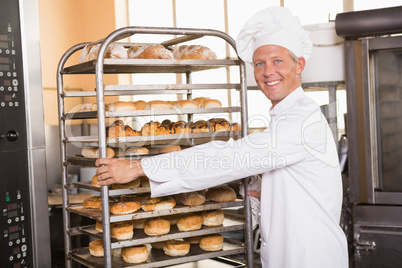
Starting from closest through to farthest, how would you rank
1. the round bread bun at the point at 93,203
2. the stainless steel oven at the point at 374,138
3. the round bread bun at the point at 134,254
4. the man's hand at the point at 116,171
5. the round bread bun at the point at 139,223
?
the man's hand at the point at 116,171 → the round bread bun at the point at 134,254 → the round bread bun at the point at 93,203 → the round bread bun at the point at 139,223 → the stainless steel oven at the point at 374,138

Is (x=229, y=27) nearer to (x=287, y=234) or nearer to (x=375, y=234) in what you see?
(x=375, y=234)

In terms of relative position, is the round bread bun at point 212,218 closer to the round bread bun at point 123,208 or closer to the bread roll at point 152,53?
the round bread bun at point 123,208

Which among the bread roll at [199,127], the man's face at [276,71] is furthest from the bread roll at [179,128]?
the man's face at [276,71]

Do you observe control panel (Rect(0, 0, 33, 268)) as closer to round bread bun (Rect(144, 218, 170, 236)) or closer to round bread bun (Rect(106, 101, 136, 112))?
round bread bun (Rect(106, 101, 136, 112))

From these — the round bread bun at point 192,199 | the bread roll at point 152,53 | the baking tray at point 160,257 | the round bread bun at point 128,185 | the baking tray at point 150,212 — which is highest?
the bread roll at point 152,53

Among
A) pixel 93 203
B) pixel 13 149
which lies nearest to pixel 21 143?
pixel 13 149

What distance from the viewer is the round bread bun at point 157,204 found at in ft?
5.80

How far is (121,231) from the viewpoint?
1.74m

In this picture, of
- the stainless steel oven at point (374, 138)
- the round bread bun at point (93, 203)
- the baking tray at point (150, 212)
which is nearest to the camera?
the baking tray at point (150, 212)

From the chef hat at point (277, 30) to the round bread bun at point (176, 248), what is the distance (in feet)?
2.73

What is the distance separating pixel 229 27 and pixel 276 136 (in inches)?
132

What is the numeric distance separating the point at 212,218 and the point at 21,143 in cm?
83

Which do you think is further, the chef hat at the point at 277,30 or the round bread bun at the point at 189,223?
the round bread bun at the point at 189,223

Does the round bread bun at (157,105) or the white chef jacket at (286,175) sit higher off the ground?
the round bread bun at (157,105)
